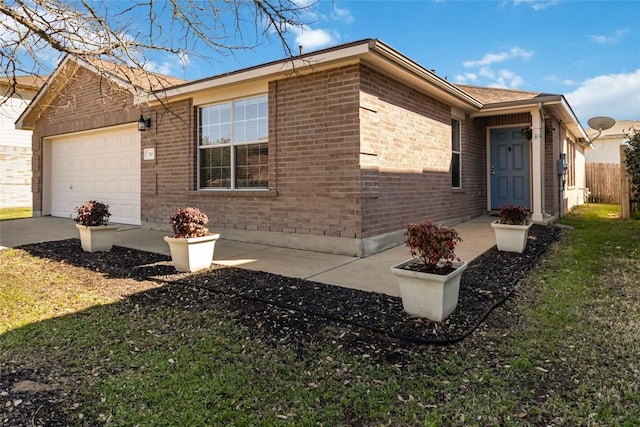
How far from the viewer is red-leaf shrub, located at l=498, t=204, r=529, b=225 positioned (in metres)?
6.37

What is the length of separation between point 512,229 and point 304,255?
Answer: 3.32m

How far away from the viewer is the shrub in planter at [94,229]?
693cm

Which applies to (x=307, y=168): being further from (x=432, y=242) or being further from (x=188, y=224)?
(x=432, y=242)

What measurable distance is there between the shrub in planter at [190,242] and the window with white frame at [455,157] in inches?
250

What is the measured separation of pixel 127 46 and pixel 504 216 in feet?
19.2

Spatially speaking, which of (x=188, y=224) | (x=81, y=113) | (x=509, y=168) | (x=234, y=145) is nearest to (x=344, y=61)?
(x=234, y=145)

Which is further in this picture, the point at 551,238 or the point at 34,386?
the point at 551,238

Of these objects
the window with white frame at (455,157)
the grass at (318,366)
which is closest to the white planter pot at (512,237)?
the grass at (318,366)

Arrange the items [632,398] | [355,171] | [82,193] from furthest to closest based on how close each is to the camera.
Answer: [82,193]
[355,171]
[632,398]

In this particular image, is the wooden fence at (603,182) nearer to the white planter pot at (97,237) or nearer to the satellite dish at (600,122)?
the satellite dish at (600,122)

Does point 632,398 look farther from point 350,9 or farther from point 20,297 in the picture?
point 20,297

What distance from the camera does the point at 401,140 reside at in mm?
A: 7379

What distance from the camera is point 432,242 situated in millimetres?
3688

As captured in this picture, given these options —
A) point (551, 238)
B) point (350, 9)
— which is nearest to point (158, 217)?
point (350, 9)
